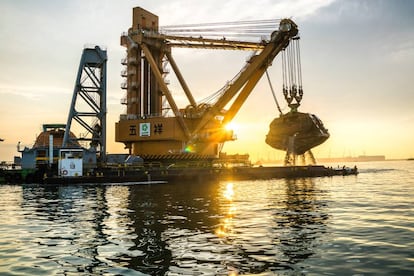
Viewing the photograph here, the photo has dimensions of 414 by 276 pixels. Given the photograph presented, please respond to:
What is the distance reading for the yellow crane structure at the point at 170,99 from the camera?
71.6 meters

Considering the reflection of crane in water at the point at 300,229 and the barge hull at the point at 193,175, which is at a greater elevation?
the barge hull at the point at 193,175

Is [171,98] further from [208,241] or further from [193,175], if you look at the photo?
[208,241]

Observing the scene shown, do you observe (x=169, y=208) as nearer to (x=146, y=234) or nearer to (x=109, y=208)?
(x=109, y=208)

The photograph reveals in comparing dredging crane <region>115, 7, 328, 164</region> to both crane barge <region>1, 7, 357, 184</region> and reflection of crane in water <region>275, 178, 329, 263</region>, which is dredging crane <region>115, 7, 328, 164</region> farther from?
reflection of crane in water <region>275, 178, 329, 263</region>

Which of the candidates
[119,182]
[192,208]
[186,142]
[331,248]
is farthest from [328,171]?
[331,248]

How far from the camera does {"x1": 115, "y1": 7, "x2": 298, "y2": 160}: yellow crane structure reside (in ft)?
235

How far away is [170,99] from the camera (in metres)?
70.0

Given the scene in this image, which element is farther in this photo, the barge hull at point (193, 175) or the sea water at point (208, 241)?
the barge hull at point (193, 175)

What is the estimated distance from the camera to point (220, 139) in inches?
3051

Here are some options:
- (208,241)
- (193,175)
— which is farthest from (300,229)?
(193,175)

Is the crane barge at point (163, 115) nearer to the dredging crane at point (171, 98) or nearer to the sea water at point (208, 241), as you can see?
the dredging crane at point (171, 98)

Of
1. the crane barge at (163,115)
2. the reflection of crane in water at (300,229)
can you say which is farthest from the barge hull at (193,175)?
the reflection of crane in water at (300,229)

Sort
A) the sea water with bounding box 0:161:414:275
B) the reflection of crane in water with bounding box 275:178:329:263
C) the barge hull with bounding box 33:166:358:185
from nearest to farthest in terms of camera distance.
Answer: the sea water with bounding box 0:161:414:275, the reflection of crane in water with bounding box 275:178:329:263, the barge hull with bounding box 33:166:358:185

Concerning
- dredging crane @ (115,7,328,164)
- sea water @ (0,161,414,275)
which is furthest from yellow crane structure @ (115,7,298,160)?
sea water @ (0,161,414,275)
